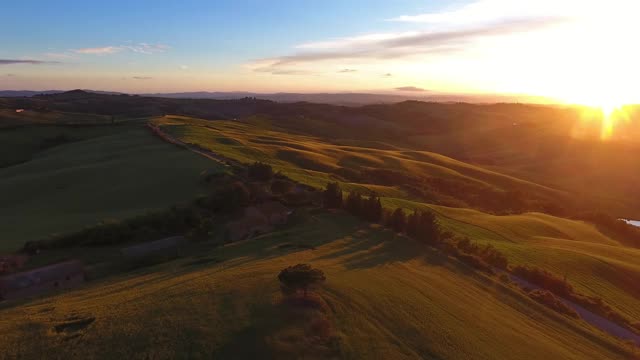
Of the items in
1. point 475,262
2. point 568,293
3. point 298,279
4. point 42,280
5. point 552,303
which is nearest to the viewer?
point 298,279

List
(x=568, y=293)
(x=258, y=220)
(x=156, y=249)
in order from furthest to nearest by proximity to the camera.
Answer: (x=258, y=220)
(x=568, y=293)
(x=156, y=249)

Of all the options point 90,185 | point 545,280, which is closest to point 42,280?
point 90,185

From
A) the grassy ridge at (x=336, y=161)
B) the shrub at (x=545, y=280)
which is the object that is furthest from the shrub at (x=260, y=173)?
the shrub at (x=545, y=280)

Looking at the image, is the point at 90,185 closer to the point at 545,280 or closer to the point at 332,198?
the point at 332,198

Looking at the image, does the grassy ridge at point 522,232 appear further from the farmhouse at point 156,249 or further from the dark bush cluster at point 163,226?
the farmhouse at point 156,249

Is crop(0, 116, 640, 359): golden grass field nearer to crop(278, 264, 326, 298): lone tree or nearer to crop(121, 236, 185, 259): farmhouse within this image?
crop(278, 264, 326, 298): lone tree

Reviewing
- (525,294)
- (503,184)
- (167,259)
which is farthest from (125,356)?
(503,184)

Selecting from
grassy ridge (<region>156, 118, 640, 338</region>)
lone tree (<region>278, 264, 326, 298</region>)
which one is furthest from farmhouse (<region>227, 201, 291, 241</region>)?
lone tree (<region>278, 264, 326, 298</region>)
